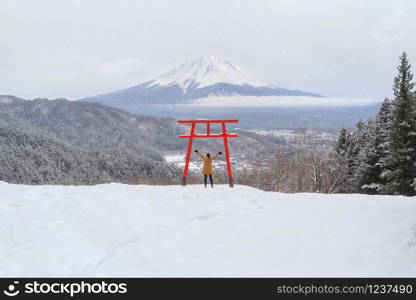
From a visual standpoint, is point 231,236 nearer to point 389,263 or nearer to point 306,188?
point 389,263

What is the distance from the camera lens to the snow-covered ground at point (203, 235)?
6004 millimetres

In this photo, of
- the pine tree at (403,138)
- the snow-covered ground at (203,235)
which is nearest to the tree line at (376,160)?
the pine tree at (403,138)

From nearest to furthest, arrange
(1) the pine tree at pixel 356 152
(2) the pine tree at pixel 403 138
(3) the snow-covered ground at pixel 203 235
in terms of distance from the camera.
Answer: (3) the snow-covered ground at pixel 203 235 < (2) the pine tree at pixel 403 138 < (1) the pine tree at pixel 356 152

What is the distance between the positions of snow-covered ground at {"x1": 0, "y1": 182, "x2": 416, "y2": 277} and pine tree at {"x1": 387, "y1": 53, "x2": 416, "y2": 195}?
36.5ft

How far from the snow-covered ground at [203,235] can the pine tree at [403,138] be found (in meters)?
11.1

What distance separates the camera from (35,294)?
548cm

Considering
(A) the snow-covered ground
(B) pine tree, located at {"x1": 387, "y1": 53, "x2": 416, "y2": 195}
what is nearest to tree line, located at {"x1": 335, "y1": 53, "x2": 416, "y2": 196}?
(B) pine tree, located at {"x1": 387, "y1": 53, "x2": 416, "y2": 195}

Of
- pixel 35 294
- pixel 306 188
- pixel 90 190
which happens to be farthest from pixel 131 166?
pixel 35 294

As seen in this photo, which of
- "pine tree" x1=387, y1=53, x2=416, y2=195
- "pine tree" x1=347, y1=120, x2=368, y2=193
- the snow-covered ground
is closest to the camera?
the snow-covered ground

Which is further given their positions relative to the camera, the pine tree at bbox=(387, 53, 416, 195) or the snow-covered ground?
the pine tree at bbox=(387, 53, 416, 195)

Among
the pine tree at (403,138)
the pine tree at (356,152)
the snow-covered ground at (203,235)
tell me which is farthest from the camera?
the pine tree at (356,152)

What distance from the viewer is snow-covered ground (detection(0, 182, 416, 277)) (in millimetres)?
6004

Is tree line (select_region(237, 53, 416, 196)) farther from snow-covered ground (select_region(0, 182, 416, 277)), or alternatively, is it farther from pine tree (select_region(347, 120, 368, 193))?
snow-covered ground (select_region(0, 182, 416, 277))

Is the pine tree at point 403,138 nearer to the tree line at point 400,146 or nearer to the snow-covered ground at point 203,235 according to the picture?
the tree line at point 400,146
